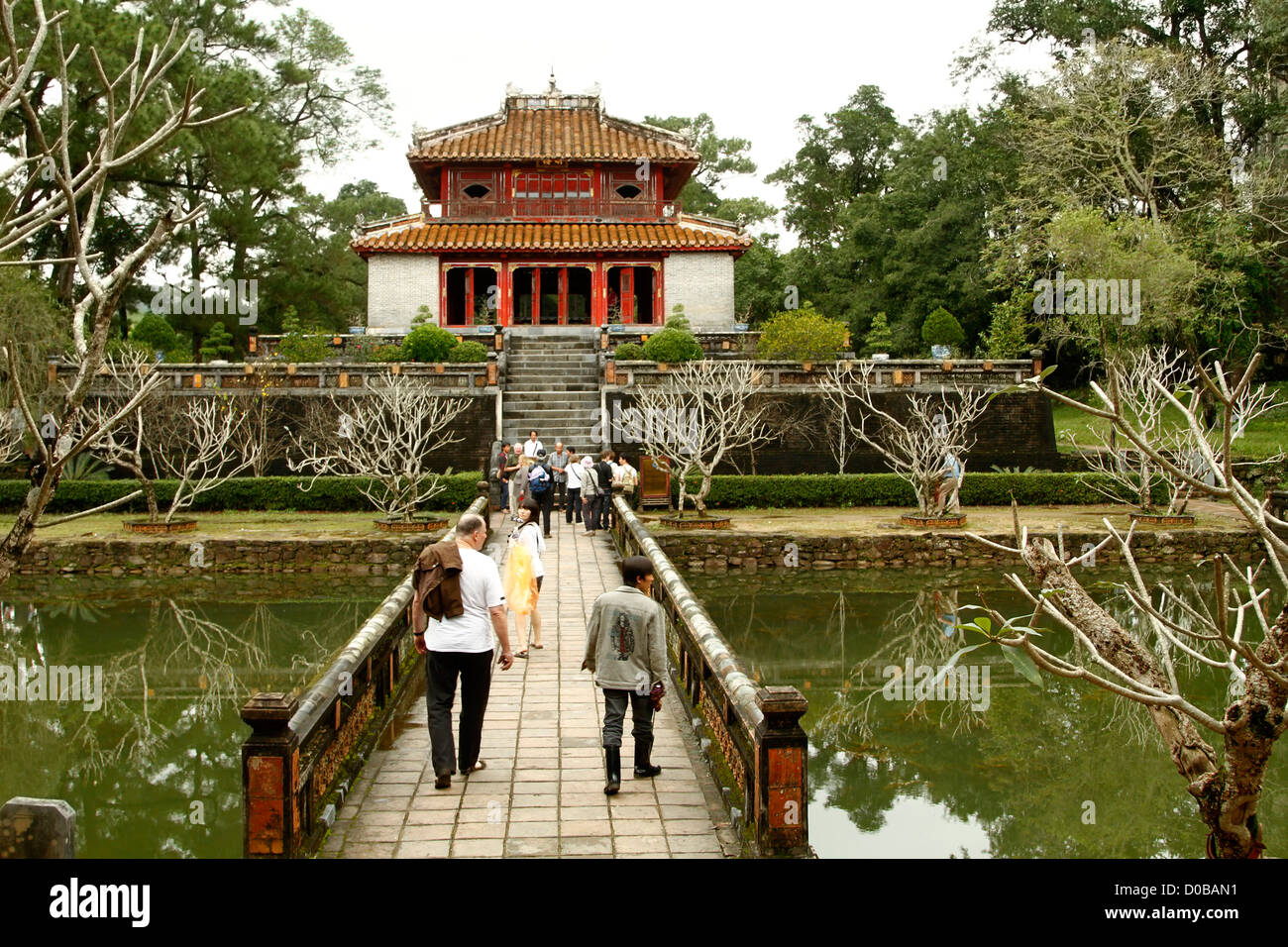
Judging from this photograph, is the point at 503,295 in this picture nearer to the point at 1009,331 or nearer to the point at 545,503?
the point at 1009,331

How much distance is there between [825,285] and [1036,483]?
16.6 m

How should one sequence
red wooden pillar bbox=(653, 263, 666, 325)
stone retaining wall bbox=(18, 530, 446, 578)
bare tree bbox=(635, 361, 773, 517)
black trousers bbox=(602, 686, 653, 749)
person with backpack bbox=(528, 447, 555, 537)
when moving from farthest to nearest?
1. red wooden pillar bbox=(653, 263, 666, 325)
2. bare tree bbox=(635, 361, 773, 517)
3. stone retaining wall bbox=(18, 530, 446, 578)
4. person with backpack bbox=(528, 447, 555, 537)
5. black trousers bbox=(602, 686, 653, 749)

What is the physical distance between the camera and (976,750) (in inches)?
365

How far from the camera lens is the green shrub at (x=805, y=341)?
24125 millimetres

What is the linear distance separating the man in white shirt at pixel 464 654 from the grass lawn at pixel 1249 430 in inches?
682

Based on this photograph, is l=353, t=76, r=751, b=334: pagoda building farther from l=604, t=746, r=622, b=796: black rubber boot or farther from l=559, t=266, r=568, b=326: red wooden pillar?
l=604, t=746, r=622, b=796: black rubber boot

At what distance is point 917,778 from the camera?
8.62 m

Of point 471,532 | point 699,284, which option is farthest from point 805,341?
point 471,532

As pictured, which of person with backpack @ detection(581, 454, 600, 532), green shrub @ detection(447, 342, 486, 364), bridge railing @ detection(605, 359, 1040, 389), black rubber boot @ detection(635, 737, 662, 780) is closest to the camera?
black rubber boot @ detection(635, 737, 662, 780)

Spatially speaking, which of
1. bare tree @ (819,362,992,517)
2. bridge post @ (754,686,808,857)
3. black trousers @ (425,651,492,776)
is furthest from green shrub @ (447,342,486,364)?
bridge post @ (754,686,808,857)

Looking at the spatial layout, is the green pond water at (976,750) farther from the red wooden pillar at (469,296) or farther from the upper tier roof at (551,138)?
the upper tier roof at (551,138)

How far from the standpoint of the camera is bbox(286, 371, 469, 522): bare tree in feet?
61.2

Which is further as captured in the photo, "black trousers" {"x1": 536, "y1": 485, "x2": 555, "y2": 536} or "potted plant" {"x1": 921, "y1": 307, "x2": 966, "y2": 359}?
"potted plant" {"x1": 921, "y1": 307, "x2": 966, "y2": 359}
